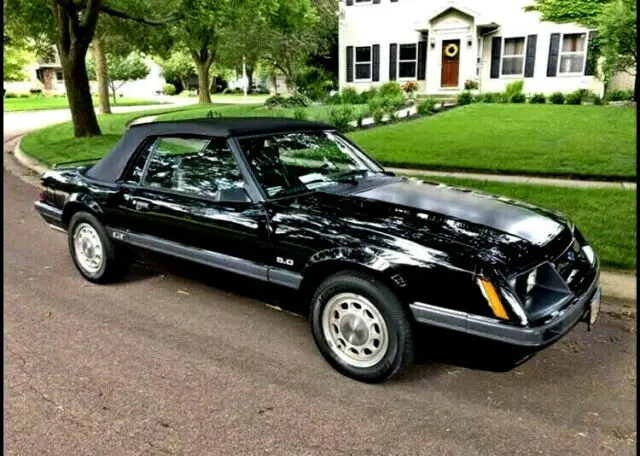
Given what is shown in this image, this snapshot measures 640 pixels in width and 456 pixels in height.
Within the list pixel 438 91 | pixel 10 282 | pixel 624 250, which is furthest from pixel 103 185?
pixel 438 91

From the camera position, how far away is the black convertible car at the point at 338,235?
9.82ft

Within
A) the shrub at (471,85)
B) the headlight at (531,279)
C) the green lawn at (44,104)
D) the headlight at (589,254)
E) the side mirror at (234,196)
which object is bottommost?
the green lawn at (44,104)

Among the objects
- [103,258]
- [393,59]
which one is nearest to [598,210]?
[103,258]

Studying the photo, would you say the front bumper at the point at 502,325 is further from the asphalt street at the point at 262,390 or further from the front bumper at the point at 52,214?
the front bumper at the point at 52,214

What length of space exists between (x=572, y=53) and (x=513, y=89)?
3149 mm

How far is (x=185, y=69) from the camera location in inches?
2109

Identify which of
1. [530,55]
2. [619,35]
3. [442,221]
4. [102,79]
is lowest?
[442,221]

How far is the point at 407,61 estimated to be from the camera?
25.5 m

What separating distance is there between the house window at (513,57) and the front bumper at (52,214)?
2201cm

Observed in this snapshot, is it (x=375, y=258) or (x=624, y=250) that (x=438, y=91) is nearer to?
(x=624, y=250)

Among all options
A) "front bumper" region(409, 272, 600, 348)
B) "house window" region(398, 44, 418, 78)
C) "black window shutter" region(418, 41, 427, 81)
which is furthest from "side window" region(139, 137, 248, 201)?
"house window" region(398, 44, 418, 78)

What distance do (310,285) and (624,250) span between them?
3.37 metres

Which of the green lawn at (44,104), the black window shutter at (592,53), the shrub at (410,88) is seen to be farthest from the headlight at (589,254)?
the green lawn at (44,104)

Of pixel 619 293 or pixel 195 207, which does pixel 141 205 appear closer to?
pixel 195 207
